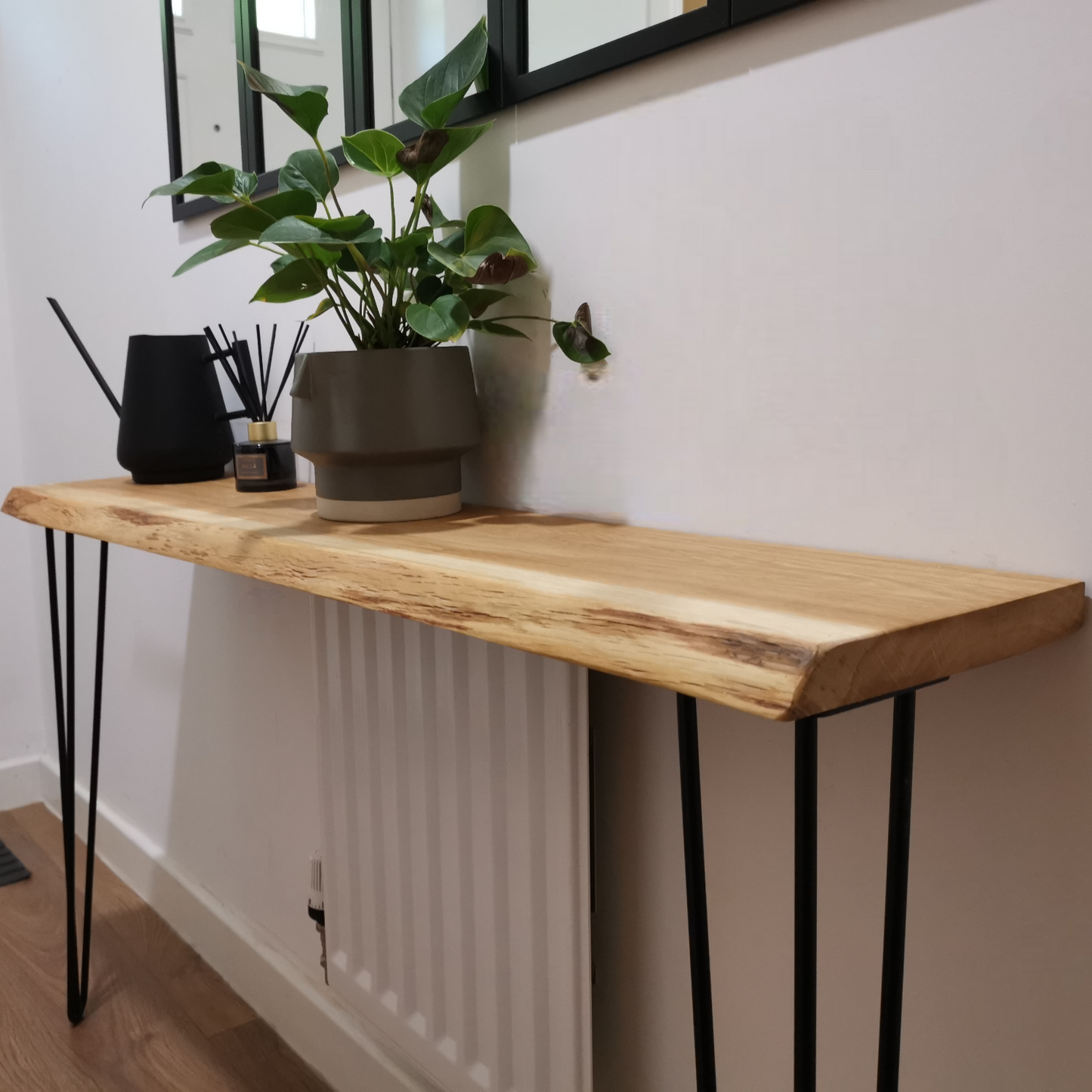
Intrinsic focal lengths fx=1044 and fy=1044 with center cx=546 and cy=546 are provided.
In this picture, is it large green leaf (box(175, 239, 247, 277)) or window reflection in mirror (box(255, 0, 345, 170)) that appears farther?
window reflection in mirror (box(255, 0, 345, 170))

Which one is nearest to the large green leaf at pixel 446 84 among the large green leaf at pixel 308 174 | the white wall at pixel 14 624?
the large green leaf at pixel 308 174

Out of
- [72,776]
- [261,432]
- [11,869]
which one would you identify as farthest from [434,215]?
[11,869]

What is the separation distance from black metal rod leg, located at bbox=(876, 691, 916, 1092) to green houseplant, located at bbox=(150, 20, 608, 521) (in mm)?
441

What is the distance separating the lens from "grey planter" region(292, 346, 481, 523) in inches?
36.7

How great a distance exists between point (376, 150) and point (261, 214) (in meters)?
0.12

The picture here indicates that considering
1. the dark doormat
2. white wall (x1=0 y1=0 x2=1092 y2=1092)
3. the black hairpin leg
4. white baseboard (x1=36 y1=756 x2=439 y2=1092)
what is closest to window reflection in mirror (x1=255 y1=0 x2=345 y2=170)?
white wall (x1=0 y1=0 x2=1092 y2=1092)

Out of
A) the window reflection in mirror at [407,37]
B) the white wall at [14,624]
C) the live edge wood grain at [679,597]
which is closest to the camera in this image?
the live edge wood grain at [679,597]

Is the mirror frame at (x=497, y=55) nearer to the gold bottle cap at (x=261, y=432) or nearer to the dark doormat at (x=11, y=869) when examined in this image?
the gold bottle cap at (x=261, y=432)

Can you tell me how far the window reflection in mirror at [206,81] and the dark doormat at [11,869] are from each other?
1.39 meters

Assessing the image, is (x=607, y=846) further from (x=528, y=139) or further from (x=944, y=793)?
(x=528, y=139)

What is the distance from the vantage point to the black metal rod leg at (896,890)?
23.8 inches

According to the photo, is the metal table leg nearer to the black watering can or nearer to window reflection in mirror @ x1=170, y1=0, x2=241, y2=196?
the black watering can

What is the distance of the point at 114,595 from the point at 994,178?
1718 millimetres

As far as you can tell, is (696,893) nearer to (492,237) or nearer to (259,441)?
(492,237)
